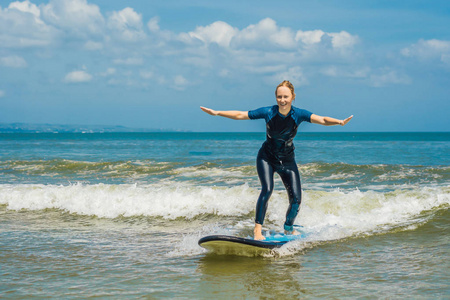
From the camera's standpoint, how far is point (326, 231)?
751 centimetres

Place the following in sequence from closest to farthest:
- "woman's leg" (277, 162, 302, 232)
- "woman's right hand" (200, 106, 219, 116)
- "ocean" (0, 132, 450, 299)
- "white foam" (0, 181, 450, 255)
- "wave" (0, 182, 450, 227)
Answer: "ocean" (0, 132, 450, 299), "woman's right hand" (200, 106, 219, 116), "woman's leg" (277, 162, 302, 232), "white foam" (0, 181, 450, 255), "wave" (0, 182, 450, 227)

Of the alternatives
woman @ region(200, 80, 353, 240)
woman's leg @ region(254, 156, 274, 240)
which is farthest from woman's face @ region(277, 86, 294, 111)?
woman's leg @ region(254, 156, 274, 240)

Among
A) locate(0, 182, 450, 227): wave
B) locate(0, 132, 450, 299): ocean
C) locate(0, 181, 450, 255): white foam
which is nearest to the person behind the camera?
locate(0, 132, 450, 299): ocean

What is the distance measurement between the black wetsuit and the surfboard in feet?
1.35

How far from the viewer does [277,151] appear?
6.50 metres

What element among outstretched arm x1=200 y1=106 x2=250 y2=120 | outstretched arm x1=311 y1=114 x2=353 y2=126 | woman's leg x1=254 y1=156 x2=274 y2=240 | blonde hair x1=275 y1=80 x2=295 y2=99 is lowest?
woman's leg x1=254 y1=156 x2=274 y2=240

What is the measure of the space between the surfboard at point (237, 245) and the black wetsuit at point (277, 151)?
0.41 m

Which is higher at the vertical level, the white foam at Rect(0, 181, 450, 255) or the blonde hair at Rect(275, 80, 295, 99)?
the blonde hair at Rect(275, 80, 295, 99)

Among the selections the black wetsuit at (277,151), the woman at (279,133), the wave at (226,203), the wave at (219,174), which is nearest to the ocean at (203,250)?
the wave at (226,203)

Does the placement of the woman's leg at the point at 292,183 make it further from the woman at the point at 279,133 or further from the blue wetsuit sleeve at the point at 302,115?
the blue wetsuit sleeve at the point at 302,115

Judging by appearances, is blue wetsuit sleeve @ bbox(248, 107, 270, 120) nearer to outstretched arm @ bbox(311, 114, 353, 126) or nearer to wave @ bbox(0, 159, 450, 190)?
outstretched arm @ bbox(311, 114, 353, 126)

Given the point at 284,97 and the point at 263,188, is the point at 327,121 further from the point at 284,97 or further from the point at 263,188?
the point at 263,188

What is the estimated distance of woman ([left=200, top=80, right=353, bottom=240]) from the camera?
6.21 m

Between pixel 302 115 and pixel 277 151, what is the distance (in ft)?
2.18
